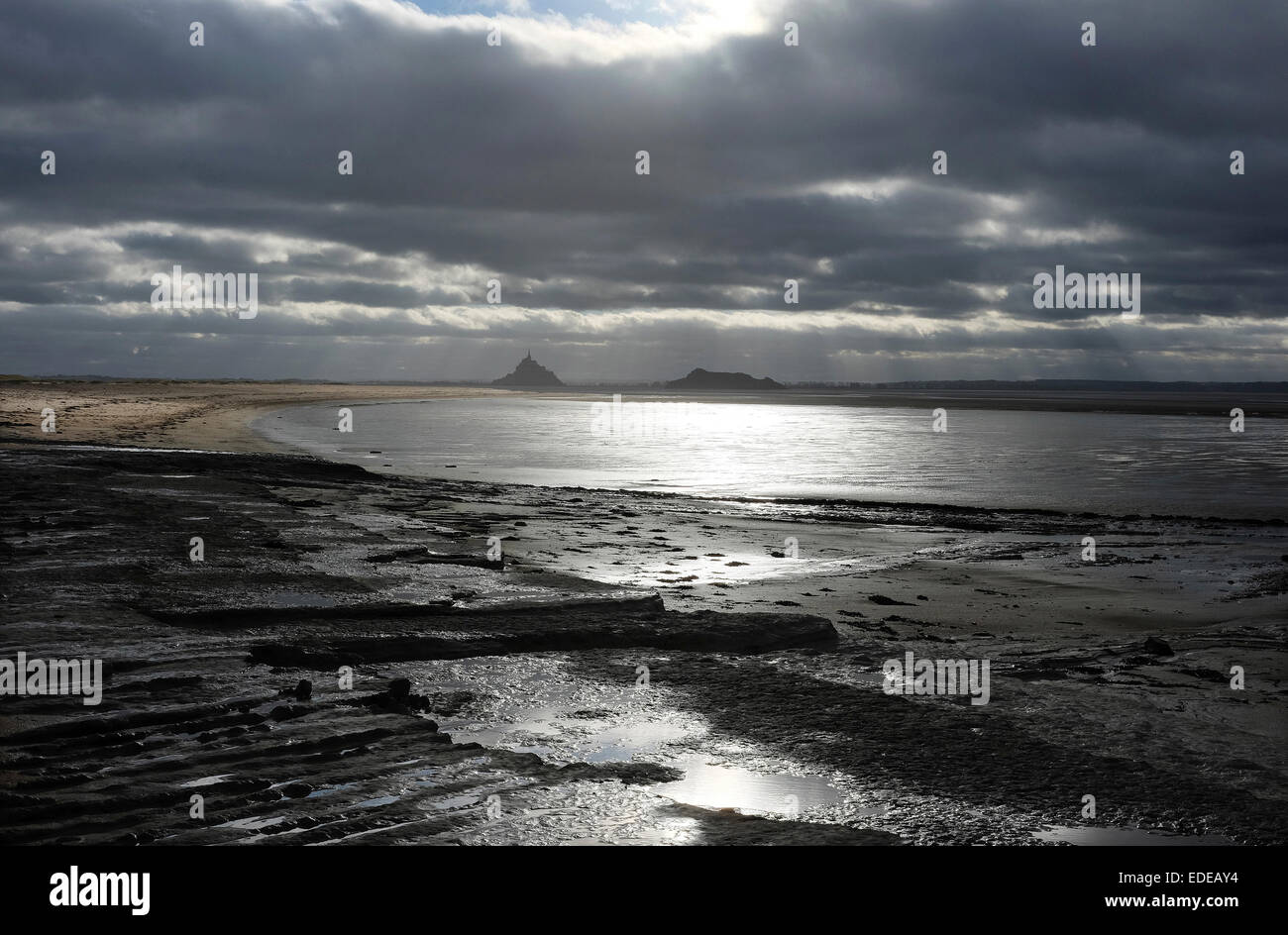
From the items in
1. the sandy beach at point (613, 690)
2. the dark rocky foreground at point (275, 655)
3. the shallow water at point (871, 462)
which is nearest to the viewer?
the dark rocky foreground at point (275, 655)

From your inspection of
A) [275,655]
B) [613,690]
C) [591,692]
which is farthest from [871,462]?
[275,655]

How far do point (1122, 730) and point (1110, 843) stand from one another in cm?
187

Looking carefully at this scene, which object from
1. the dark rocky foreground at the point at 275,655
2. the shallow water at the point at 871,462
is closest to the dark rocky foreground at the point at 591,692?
the dark rocky foreground at the point at 275,655

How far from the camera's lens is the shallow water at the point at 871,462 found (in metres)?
23.7

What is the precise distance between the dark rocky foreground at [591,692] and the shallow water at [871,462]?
9.50 metres

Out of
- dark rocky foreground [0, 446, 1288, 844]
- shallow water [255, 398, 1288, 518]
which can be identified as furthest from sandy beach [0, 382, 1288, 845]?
shallow water [255, 398, 1288, 518]

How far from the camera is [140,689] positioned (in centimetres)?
641

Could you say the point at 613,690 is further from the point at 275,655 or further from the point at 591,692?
the point at 275,655

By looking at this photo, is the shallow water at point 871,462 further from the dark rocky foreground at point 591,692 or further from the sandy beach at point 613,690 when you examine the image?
the dark rocky foreground at point 591,692

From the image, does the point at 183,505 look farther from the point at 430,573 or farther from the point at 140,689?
the point at 140,689

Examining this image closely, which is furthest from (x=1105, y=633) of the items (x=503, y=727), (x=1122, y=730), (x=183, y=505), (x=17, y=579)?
(x=183, y=505)

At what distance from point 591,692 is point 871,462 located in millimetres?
28620

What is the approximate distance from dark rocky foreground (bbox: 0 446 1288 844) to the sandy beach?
3 centimetres

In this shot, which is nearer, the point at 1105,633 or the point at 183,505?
the point at 1105,633
